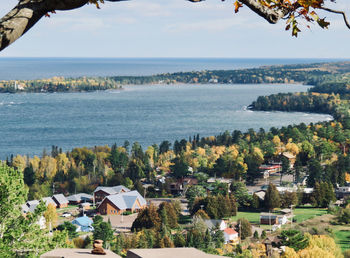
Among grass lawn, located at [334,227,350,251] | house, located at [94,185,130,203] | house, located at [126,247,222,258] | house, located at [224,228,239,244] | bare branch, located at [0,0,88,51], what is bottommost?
house, located at [94,185,130,203]

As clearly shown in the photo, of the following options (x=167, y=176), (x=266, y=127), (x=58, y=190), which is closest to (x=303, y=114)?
(x=266, y=127)

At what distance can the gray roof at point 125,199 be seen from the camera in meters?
44.7

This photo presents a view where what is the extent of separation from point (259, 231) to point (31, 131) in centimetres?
6739

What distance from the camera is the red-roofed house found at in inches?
1296

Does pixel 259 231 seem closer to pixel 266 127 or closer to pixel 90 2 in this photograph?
pixel 90 2

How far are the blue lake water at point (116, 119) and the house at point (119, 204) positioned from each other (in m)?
30.6

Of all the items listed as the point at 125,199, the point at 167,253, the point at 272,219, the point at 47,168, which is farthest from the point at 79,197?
the point at 167,253

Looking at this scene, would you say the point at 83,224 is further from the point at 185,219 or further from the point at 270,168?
the point at 270,168

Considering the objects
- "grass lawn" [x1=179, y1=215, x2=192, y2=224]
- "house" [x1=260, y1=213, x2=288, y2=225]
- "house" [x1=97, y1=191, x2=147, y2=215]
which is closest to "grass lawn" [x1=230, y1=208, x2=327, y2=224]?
"house" [x1=260, y1=213, x2=288, y2=225]

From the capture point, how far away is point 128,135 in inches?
3536

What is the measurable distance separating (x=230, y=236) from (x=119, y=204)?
13877 mm

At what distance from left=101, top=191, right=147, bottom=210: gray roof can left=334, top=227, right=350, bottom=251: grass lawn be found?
A: 1748 centimetres

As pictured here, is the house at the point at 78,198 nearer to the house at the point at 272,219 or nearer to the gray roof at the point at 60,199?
the gray roof at the point at 60,199

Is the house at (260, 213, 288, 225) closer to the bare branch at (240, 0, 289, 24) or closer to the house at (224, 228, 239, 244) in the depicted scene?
the house at (224, 228, 239, 244)
